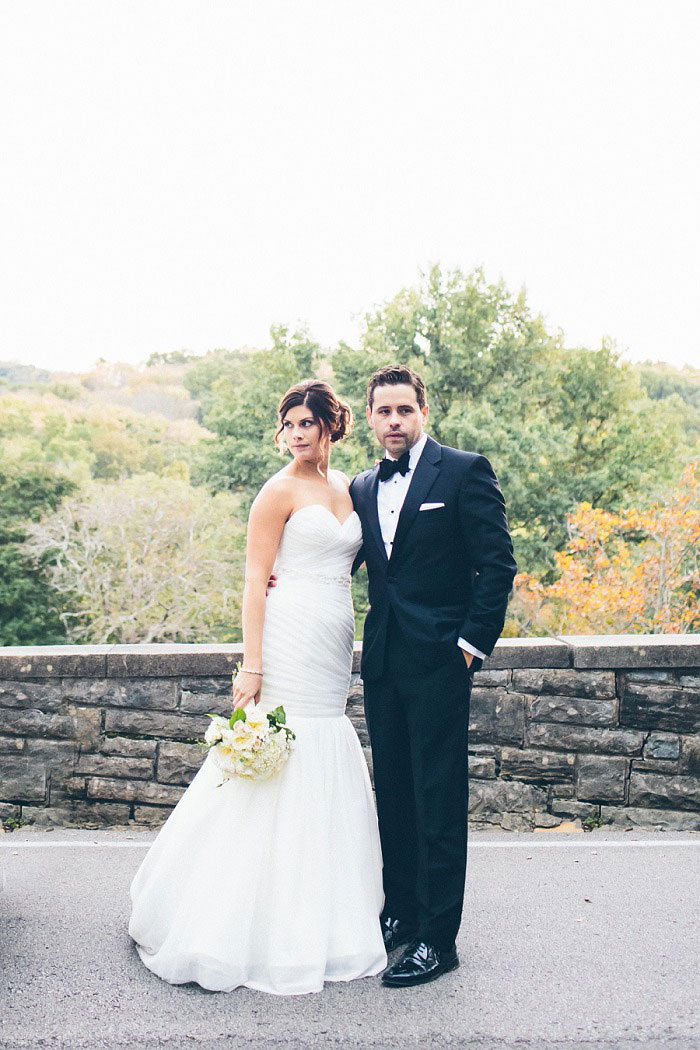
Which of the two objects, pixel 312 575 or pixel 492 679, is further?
pixel 492 679

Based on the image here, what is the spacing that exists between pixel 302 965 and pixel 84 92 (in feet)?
186

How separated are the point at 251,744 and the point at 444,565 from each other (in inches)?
33.6

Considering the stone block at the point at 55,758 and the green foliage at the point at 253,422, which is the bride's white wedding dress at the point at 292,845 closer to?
the stone block at the point at 55,758

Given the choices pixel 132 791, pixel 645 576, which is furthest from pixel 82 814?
pixel 645 576

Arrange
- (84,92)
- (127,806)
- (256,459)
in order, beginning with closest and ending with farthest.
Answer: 1. (127,806)
2. (256,459)
3. (84,92)

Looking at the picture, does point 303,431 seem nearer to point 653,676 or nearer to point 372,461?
point 653,676

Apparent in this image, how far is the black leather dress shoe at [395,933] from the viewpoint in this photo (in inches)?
128

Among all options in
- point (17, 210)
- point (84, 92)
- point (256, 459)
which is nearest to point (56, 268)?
point (17, 210)

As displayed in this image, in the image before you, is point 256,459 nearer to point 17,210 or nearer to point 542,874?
point 542,874

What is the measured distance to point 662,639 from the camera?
480 centimetres

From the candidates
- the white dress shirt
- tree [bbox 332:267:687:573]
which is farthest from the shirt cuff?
tree [bbox 332:267:687:573]

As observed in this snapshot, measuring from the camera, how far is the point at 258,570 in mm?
3240

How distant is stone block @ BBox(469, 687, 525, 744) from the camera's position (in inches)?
184

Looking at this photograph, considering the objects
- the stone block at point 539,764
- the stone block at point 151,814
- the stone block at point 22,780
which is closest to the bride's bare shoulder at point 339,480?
the stone block at point 539,764
